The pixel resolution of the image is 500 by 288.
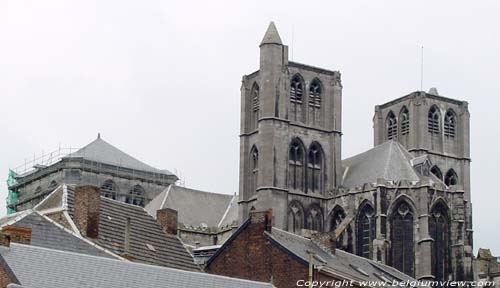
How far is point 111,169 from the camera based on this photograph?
103 m

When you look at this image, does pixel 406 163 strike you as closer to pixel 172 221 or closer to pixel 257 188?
pixel 257 188

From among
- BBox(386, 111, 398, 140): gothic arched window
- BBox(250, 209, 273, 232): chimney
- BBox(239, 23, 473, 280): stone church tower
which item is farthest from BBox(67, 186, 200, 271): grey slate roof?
BBox(386, 111, 398, 140): gothic arched window

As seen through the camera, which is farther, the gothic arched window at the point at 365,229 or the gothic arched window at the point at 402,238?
the gothic arched window at the point at 365,229

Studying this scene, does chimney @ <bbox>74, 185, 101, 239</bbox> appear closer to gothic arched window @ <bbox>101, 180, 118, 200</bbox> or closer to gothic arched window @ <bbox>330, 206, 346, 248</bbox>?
gothic arched window @ <bbox>330, 206, 346, 248</bbox>

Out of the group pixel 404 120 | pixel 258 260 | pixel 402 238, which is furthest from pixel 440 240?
pixel 258 260

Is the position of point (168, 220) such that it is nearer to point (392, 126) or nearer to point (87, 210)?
point (87, 210)

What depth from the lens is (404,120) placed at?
95.1m

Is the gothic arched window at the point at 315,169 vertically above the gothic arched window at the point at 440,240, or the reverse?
the gothic arched window at the point at 315,169

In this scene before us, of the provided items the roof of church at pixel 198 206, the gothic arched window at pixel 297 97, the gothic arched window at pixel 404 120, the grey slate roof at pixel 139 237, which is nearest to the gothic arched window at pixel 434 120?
the gothic arched window at pixel 404 120

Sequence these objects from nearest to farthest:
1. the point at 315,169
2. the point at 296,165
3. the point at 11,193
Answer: the point at 296,165 < the point at 315,169 < the point at 11,193

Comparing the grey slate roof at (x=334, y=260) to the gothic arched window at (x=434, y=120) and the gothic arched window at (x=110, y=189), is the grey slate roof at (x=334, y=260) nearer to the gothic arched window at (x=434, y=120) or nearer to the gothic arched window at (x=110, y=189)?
the gothic arched window at (x=434, y=120)

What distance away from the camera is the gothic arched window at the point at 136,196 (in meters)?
103

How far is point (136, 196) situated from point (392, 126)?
70.0ft

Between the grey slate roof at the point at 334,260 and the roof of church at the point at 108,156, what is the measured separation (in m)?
45.6
